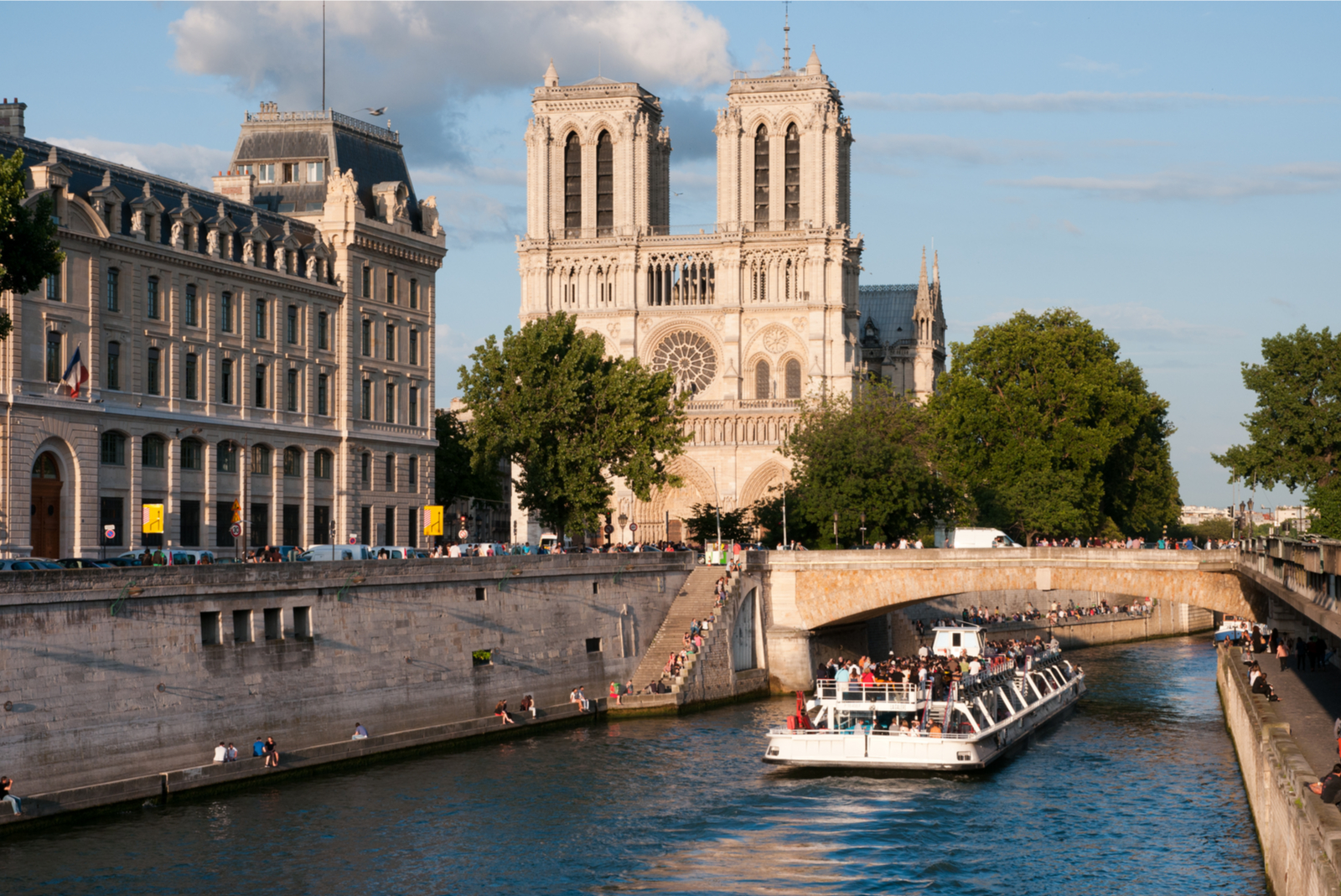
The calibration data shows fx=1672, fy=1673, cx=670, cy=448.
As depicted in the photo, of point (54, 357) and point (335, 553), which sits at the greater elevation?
point (54, 357)

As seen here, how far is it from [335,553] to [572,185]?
75283 millimetres

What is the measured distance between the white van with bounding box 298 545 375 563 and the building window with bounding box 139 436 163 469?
24.3 feet

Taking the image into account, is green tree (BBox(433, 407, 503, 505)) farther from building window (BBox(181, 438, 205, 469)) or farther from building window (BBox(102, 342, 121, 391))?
building window (BBox(102, 342, 121, 391))

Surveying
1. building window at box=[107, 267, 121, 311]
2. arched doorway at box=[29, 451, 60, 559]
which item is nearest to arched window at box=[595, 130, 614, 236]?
building window at box=[107, 267, 121, 311]

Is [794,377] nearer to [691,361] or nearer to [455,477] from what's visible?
[691,361]

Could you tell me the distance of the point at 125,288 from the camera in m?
62.3

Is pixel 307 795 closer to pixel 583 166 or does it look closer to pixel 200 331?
pixel 200 331

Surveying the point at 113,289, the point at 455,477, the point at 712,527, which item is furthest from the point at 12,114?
the point at 712,527

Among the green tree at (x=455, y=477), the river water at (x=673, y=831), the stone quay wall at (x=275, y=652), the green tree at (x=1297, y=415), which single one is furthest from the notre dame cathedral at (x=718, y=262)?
the river water at (x=673, y=831)

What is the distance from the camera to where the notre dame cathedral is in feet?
407

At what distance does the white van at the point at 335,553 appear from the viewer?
5903 centimetres

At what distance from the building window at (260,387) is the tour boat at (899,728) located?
2767 cm

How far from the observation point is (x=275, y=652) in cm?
4816

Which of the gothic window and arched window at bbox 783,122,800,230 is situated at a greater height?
arched window at bbox 783,122,800,230
